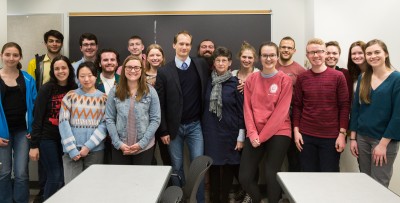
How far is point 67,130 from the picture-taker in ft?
8.84

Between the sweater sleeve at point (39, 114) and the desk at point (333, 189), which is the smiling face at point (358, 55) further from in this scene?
the sweater sleeve at point (39, 114)

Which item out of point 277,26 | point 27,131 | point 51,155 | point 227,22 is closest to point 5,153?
point 27,131

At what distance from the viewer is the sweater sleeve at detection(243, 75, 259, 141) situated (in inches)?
110

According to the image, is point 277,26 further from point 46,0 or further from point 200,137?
point 46,0

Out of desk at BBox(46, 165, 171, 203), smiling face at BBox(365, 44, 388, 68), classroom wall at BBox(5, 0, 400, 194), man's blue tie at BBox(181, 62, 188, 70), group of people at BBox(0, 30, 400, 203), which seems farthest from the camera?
classroom wall at BBox(5, 0, 400, 194)

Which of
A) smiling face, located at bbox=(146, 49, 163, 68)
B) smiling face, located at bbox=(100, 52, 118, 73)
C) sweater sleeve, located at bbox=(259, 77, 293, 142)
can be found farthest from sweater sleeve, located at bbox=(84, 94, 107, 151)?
sweater sleeve, located at bbox=(259, 77, 293, 142)

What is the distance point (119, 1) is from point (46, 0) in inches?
40.7

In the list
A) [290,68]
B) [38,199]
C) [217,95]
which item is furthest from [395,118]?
[38,199]

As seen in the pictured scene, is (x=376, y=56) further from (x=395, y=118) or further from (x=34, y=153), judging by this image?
(x=34, y=153)

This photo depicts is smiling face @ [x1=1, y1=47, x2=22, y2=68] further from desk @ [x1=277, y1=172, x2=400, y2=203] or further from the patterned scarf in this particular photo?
desk @ [x1=277, y1=172, x2=400, y2=203]

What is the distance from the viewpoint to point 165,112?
9.90 feet

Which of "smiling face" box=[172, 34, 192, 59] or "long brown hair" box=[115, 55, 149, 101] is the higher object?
"smiling face" box=[172, 34, 192, 59]

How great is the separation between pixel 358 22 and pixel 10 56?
383cm

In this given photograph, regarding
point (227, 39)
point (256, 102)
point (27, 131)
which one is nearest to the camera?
point (256, 102)
